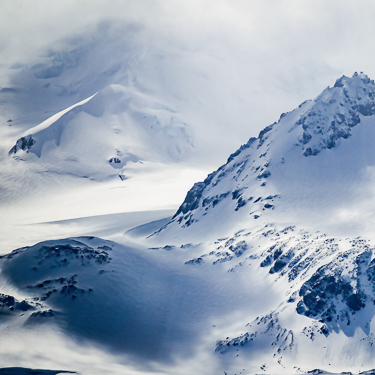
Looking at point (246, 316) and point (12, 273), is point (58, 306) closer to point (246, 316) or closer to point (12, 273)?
point (12, 273)

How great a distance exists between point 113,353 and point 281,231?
5446 cm

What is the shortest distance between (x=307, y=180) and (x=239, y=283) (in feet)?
161

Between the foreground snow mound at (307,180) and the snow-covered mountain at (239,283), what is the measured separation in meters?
0.56

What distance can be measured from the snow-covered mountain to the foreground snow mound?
0.56 metres

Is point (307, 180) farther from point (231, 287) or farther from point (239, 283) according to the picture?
point (231, 287)

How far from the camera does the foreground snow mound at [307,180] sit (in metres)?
162

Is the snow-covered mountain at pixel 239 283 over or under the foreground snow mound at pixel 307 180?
under

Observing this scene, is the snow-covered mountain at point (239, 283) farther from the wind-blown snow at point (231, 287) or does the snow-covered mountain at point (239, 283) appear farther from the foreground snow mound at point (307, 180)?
the foreground snow mound at point (307, 180)

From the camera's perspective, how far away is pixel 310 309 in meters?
118

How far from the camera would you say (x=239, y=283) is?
457 ft

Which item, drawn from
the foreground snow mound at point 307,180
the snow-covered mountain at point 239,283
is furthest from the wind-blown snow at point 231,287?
the foreground snow mound at point 307,180

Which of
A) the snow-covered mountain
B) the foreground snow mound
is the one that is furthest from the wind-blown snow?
the foreground snow mound

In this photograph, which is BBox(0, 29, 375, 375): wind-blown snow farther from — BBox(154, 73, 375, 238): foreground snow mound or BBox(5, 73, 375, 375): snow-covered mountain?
BBox(154, 73, 375, 238): foreground snow mound

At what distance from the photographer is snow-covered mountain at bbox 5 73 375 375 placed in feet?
373
